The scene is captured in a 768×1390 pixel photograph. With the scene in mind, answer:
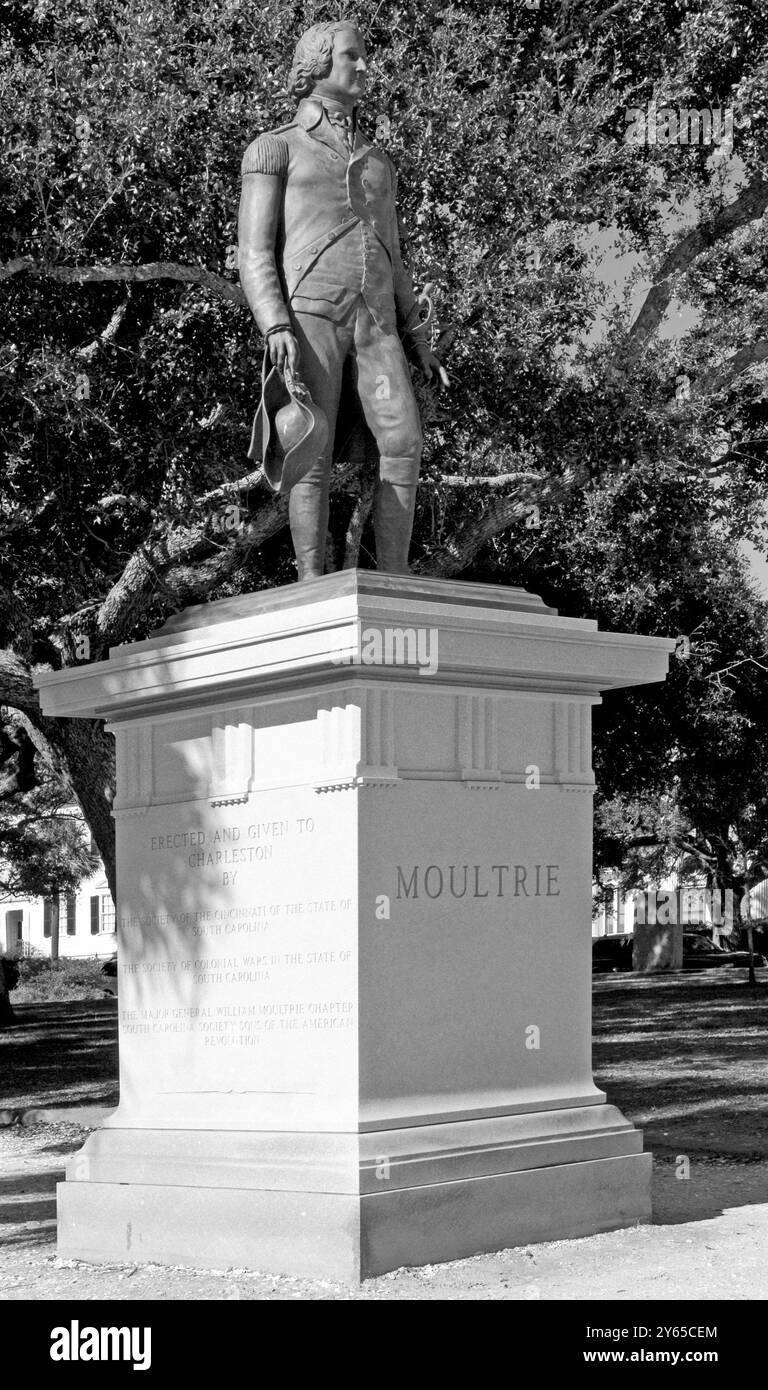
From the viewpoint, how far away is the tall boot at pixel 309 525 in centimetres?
797

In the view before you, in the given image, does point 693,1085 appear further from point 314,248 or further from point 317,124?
point 317,124

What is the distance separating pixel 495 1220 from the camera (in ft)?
23.5

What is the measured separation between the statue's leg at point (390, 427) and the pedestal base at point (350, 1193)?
8.51 ft

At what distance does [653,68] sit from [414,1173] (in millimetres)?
13000

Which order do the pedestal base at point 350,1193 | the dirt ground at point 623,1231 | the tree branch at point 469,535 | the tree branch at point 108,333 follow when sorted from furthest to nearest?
1. the tree branch at point 469,535
2. the tree branch at point 108,333
3. the pedestal base at point 350,1193
4. the dirt ground at point 623,1231

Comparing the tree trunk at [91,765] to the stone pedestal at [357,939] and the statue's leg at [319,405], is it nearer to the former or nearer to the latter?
the stone pedestal at [357,939]

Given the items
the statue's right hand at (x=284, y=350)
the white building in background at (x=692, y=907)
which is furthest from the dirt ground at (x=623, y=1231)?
the white building in background at (x=692, y=907)

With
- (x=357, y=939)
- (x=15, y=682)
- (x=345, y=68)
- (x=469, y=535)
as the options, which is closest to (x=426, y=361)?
(x=345, y=68)

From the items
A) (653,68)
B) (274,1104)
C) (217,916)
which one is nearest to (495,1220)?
(274,1104)

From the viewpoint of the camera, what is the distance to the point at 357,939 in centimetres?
706

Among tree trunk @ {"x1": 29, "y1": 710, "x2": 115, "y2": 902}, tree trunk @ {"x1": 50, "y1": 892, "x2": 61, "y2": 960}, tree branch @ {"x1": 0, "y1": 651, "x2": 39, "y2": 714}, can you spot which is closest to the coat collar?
tree branch @ {"x1": 0, "y1": 651, "x2": 39, "y2": 714}

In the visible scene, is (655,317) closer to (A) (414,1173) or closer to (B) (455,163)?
(B) (455,163)

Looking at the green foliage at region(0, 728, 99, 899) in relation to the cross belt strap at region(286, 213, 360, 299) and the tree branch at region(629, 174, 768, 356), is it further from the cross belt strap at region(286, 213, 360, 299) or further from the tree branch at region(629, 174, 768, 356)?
the cross belt strap at region(286, 213, 360, 299)

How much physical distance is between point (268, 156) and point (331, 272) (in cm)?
60
